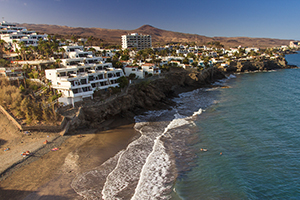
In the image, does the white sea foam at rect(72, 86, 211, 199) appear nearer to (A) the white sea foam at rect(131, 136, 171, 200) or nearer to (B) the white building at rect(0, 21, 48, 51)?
(A) the white sea foam at rect(131, 136, 171, 200)

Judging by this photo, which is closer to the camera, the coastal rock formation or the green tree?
the coastal rock formation

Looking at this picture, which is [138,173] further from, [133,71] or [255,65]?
[255,65]

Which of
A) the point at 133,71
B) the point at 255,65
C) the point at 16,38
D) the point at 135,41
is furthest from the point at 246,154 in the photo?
the point at 135,41

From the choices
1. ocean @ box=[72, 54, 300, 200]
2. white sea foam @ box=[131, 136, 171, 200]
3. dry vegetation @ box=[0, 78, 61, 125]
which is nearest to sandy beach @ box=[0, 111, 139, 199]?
ocean @ box=[72, 54, 300, 200]

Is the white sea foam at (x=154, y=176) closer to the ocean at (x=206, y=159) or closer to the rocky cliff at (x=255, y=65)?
the ocean at (x=206, y=159)

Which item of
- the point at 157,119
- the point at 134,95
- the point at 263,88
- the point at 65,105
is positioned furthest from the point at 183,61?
the point at 65,105

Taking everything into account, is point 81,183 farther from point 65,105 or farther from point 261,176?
point 261,176
